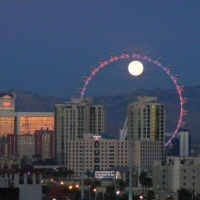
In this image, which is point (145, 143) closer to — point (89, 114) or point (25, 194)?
point (89, 114)

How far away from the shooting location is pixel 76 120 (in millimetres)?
195625

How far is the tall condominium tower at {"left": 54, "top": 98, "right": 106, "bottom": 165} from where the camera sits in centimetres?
19412

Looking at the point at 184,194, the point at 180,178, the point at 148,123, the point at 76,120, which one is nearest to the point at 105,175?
the point at 180,178

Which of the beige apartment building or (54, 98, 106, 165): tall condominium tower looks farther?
(54, 98, 106, 165): tall condominium tower

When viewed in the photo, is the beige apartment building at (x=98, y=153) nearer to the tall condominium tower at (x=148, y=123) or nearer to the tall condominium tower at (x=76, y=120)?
the tall condominium tower at (x=148, y=123)

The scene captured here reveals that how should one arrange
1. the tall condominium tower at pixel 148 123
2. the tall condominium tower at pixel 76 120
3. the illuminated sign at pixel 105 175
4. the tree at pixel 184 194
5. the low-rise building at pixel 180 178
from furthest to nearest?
the tall condominium tower at pixel 76 120, the tall condominium tower at pixel 148 123, the illuminated sign at pixel 105 175, the low-rise building at pixel 180 178, the tree at pixel 184 194

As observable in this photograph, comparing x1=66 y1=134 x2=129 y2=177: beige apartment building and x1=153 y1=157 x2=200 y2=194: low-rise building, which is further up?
x1=66 y1=134 x2=129 y2=177: beige apartment building

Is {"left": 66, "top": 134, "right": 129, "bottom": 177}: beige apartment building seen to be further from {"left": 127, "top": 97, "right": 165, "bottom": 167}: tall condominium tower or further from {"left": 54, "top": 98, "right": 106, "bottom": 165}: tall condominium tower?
{"left": 54, "top": 98, "right": 106, "bottom": 165}: tall condominium tower

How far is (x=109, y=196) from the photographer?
310 ft

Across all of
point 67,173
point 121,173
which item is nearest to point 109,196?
point 121,173

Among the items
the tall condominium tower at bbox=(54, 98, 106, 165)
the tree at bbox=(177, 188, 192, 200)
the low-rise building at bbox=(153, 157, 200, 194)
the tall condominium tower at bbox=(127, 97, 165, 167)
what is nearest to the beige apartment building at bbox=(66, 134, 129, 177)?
the tall condominium tower at bbox=(127, 97, 165, 167)

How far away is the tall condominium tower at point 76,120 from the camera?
194125 mm

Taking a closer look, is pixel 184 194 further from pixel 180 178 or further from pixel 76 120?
pixel 76 120

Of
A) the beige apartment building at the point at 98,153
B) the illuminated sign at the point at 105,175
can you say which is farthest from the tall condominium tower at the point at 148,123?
the illuminated sign at the point at 105,175
